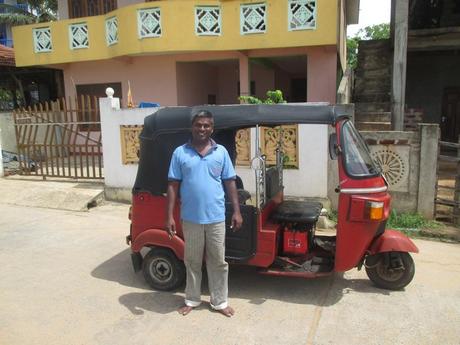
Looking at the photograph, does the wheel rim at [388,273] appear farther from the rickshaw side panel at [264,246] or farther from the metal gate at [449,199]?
the metal gate at [449,199]

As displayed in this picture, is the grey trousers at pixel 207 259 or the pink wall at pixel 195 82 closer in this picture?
the grey trousers at pixel 207 259

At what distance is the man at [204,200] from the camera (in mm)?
3580

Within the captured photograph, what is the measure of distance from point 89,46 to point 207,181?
1146 centimetres

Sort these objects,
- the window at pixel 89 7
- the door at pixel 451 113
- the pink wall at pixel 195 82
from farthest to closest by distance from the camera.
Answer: the door at pixel 451 113
the window at pixel 89 7
the pink wall at pixel 195 82

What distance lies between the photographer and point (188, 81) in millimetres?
13945

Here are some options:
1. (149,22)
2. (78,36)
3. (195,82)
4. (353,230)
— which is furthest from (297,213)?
(78,36)

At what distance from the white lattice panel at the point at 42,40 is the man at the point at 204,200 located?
12.3 meters

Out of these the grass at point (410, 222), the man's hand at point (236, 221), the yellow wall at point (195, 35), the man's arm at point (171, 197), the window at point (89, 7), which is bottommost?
the grass at point (410, 222)

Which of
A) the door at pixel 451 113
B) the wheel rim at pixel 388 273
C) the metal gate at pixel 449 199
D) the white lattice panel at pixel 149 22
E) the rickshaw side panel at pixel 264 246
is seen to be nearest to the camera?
the rickshaw side panel at pixel 264 246

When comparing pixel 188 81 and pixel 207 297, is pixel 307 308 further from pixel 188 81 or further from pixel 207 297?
pixel 188 81

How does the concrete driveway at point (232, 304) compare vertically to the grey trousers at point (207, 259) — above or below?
below

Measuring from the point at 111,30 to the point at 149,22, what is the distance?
1555 millimetres

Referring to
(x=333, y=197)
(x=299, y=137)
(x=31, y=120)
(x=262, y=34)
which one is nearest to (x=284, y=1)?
(x=262, y=34)

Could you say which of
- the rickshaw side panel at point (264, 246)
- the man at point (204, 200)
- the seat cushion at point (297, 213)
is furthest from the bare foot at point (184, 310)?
the seat cushion at point (297, 213)
